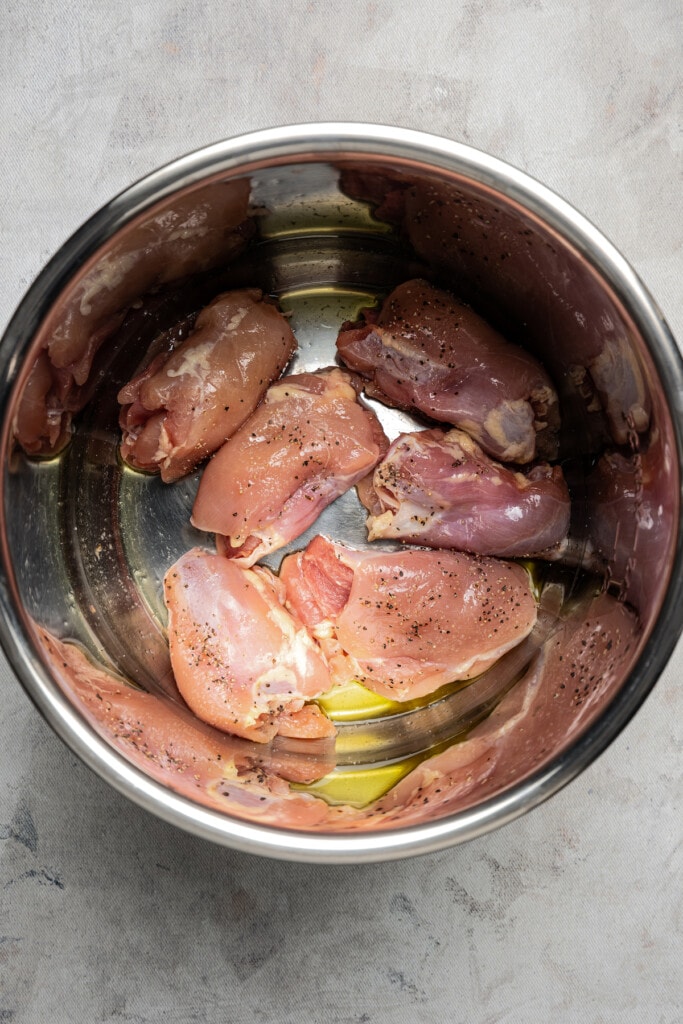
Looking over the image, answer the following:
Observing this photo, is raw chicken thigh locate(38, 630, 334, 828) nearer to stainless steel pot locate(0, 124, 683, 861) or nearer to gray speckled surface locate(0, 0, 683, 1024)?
stainless steel pot locate(0, 124, 683, 861)

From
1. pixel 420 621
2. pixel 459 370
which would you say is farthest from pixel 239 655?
pixel 459 370

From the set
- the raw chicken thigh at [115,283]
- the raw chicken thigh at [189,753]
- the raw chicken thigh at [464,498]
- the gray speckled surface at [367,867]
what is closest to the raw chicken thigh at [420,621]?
the raw chicken thigh at [464,498]

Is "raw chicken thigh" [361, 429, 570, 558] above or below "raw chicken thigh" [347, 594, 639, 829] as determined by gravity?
above

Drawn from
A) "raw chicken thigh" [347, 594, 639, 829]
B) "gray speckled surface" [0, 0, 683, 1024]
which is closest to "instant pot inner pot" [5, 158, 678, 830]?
"raw chicken thigh" [347, 594, 639, 829]

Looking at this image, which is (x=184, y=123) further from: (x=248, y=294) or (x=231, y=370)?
(x=231, y=370)

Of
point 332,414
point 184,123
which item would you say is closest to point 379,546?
point 332,414

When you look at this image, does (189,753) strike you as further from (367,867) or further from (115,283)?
(115,283)
